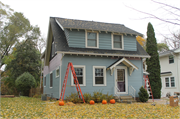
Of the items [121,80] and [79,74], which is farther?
[121,80]

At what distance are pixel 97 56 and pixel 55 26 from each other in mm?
5166

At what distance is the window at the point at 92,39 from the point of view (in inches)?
542

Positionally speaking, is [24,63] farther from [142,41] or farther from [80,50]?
[142,41]

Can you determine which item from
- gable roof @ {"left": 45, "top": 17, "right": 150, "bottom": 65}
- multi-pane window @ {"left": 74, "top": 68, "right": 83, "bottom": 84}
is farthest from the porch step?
gable roof @ {"left": 45, "top": 17, "right": 150, "bottom": 65}

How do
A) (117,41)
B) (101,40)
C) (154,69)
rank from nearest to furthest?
(101,40)
(117,41)
(154,69)

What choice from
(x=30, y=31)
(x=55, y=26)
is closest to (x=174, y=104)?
(x=55, y=26)

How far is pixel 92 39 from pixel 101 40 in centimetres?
73

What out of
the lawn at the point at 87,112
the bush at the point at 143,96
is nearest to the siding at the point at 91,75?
the bush at the point at 143,96

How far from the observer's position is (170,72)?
2244 centimetres

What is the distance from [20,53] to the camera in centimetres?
2400

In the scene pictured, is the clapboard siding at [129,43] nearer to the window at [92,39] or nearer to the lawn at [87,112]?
the window at [92,39]

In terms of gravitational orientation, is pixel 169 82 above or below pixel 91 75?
below

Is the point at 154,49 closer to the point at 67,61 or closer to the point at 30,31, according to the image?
the point at 67,61

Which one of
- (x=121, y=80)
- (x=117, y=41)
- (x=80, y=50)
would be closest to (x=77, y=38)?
(x=80, y=50)
